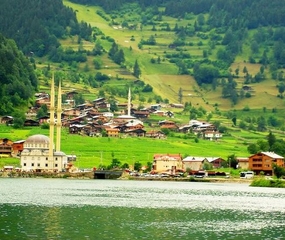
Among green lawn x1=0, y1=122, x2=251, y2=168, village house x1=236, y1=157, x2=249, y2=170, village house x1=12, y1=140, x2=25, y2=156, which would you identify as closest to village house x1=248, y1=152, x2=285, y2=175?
village house x1=236, y1=157, x2=249, y2=170

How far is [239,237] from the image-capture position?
66062 millimetres

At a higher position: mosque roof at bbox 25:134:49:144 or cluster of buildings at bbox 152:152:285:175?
mosque roof at bbox 25:134:49:144

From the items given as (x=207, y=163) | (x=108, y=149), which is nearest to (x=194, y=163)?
(x=207, y=163)

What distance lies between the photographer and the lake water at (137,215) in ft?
218

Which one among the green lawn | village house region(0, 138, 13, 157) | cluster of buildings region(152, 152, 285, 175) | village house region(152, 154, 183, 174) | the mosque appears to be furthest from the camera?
village house region(0, 138, 13, 157)

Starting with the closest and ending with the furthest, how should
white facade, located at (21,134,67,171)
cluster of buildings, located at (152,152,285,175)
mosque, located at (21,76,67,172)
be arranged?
mosque, located at (21,76,67,172)
white facade, located at (21,134,67,171)
cluster of buildings, located at (152,152,285,175)

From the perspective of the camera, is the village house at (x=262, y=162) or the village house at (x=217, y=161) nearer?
the village house at (x=262, y=162)

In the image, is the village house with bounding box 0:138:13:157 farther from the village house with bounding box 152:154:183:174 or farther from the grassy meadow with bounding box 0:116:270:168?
the village house with bounding box 152:154:183:174

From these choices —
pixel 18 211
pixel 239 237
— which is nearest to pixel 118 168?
pixel 18 211

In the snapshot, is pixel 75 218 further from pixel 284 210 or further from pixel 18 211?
pixel 284 210

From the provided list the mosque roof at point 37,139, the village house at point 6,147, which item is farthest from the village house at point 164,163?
the village house at point 6,147

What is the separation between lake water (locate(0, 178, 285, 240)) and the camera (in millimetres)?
66438

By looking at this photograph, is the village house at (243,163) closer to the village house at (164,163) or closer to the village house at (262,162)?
the village house at (262,162)

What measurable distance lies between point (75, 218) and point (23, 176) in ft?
294
